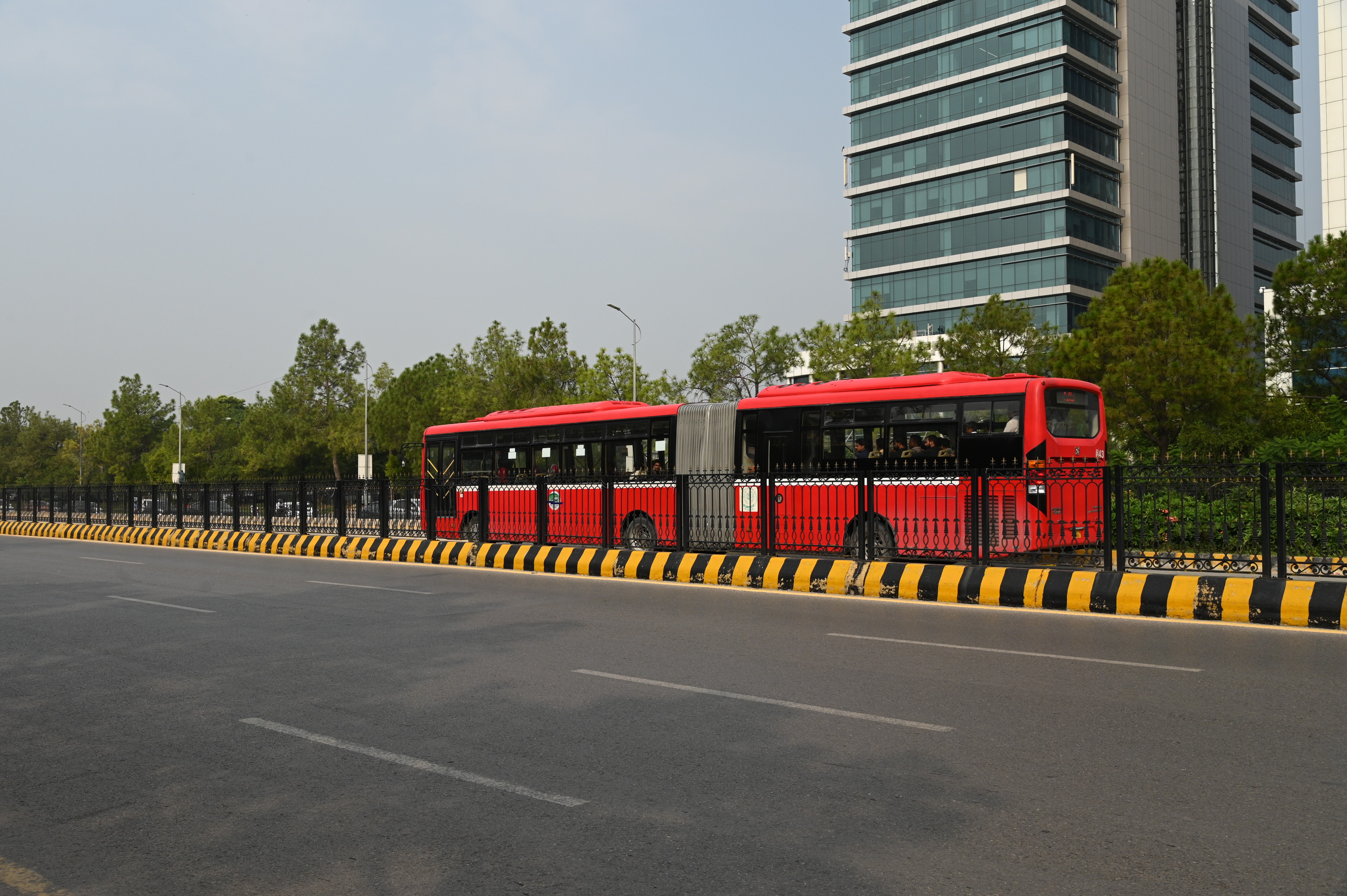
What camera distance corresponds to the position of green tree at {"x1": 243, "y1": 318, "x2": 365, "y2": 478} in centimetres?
7431

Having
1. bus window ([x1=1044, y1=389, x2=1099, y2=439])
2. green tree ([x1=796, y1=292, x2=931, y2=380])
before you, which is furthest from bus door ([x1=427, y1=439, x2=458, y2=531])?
green tree ([x1=796, y1=292, x2=931, y2=380])

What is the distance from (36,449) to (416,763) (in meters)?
107

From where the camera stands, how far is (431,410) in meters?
70.6

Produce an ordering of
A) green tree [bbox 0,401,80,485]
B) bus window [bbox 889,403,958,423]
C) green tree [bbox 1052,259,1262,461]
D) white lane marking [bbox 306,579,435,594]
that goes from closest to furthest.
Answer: white lane marking [bbox 306,579,435,594]
bus window [bbox 889,403,958,423]
green tree [bbox 1052,259,1262,461]
green tree [bbox 0,401,80,485]

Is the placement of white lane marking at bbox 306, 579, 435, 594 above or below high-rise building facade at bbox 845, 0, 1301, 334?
below

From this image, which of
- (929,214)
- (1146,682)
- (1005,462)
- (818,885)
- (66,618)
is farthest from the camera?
(929,214)

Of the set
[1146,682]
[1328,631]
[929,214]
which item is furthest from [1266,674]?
[929,214]

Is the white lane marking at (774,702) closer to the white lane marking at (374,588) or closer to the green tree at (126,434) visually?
the white lane marking at (374,588)

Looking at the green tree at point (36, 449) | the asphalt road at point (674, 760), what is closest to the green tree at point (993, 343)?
the asphalt road at point (674, 760)

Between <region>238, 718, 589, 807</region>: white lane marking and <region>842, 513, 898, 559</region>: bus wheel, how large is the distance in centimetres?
1105

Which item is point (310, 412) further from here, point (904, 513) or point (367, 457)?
point (904, 513)

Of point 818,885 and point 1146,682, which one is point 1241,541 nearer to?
point 1146,682

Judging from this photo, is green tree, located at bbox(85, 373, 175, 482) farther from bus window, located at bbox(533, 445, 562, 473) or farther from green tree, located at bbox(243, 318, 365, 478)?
bus window, located at bbox(533, 445, 562, 473)

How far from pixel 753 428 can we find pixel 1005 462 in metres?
5.14
